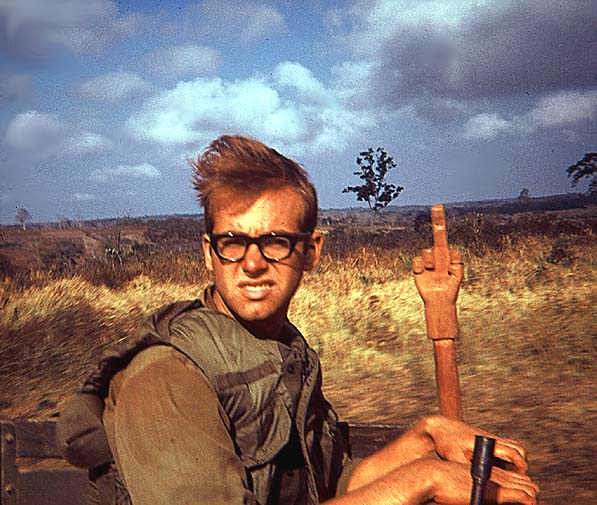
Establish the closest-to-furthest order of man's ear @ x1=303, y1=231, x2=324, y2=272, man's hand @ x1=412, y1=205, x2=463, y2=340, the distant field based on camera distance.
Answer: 1. man's ear @ x1=303, y1=231, x2=324, y2=272
2. man's hand @ x1=412, y1=205, x2=463, y2=340
3. the distant field

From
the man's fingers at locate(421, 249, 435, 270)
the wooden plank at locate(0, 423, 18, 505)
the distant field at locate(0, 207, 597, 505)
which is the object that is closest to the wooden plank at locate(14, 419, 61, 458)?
the wooden plank at locate(0, 423, 18, 505)

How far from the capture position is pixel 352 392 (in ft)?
23.4

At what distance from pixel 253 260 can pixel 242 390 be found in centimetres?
39

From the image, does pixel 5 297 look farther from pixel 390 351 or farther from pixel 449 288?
pixel 449 288

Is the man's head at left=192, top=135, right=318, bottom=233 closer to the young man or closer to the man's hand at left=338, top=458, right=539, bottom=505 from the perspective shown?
the young man

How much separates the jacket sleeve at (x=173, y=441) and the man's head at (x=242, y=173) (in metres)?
0.56

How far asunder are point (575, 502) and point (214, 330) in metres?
2.98

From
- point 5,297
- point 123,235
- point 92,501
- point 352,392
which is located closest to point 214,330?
point 92,501

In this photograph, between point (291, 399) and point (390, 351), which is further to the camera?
point (390, 351)

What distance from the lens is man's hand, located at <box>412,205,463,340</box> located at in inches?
99.4

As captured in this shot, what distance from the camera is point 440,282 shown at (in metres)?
2.54

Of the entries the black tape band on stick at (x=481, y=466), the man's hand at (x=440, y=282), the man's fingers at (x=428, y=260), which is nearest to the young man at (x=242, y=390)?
the black tape band on stick at (x=481, y=466)

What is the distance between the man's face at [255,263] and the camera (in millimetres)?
1993

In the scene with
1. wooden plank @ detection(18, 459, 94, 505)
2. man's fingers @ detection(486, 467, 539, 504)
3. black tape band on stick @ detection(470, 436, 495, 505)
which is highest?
black tape band on stick @ detection(470, 436, 495, 505)
